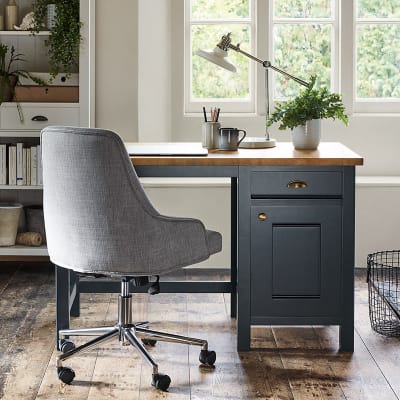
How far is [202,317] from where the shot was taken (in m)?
4.46

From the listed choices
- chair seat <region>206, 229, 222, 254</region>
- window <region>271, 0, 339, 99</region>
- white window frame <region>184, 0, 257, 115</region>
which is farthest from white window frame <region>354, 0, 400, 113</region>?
chair seat <region>206, 229, 222, 254</region>

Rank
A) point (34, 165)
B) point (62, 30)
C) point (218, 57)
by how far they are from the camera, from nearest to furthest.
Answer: point (218, 57)
point (62, 30)
point (34, 165)

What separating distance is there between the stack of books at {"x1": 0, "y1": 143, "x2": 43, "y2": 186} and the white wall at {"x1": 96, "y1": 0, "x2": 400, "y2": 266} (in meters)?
0.46

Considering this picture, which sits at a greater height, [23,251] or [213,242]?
[213,242]

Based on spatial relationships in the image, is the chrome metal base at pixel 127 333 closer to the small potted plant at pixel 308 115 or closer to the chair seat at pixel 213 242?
the chair seat at pixel 213 242

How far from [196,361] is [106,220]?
2.42ft

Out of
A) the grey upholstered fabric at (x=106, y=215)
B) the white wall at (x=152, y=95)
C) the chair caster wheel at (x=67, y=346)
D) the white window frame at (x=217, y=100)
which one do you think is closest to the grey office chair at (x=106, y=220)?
the grey upholstered fabric at (x=106, y=215)

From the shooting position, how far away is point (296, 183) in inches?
150

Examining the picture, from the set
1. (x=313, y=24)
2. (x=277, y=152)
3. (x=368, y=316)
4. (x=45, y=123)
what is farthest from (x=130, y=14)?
(x=368, y=316)

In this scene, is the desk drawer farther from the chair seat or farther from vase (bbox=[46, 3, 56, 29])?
vase (bbox=[46, 3, 56, 29])

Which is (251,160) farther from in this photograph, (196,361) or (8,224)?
(8,224)

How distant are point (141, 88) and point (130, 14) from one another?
436 mm

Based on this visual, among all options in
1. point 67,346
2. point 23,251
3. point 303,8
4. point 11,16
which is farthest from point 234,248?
point 303,8

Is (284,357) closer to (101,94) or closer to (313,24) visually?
(101,94)
